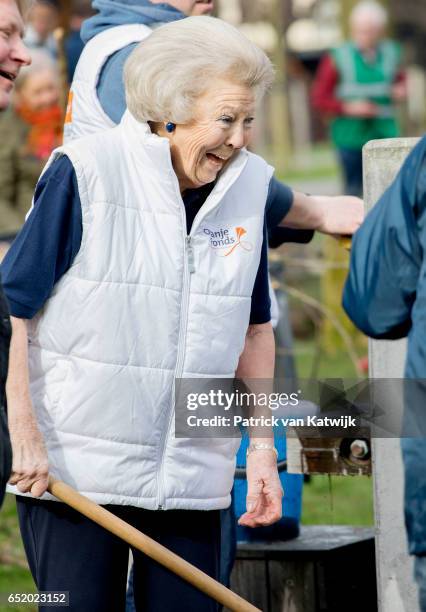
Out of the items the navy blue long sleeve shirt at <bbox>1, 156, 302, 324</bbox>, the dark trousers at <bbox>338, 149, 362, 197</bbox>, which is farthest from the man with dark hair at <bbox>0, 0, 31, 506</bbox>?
the dark trousers at <bbox>338, 149, 362, 197</bbox>

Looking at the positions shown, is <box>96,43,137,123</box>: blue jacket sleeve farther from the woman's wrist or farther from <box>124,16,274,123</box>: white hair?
the woman's wrist

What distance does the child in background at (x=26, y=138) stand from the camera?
30.2 feet

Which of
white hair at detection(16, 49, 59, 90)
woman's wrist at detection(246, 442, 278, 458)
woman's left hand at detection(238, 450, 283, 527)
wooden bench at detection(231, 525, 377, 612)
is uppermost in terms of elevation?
white hair at detection(16, 49, 59, 90)

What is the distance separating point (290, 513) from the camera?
17.1 feet

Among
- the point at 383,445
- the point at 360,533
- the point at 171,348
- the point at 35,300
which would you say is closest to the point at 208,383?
the point at 171,348

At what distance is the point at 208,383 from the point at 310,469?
928mm

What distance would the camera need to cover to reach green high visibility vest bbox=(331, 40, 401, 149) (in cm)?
1369

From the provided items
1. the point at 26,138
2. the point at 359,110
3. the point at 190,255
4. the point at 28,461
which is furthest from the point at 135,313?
the point at 359,110

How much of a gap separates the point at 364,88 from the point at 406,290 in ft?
37.4

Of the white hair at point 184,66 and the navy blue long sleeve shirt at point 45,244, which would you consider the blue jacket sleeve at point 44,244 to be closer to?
the navy blue long sleeve shirt at point 45,244

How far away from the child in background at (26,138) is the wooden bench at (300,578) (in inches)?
171

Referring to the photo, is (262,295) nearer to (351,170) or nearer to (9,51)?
(9,51)

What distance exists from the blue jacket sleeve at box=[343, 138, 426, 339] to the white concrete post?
1.13 m

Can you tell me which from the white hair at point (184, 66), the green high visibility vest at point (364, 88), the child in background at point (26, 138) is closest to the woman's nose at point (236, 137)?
the white hair at point (184, 66)
